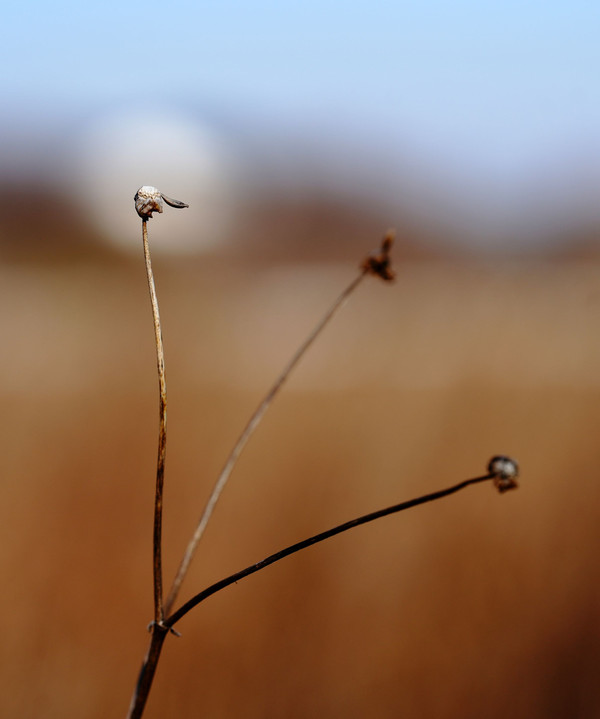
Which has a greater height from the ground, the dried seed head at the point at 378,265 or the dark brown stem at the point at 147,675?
the dried seed head at the point at 378,265

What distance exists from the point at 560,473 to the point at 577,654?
42.6 inches

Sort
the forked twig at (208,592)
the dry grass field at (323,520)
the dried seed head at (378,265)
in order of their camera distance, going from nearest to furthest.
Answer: the forked twig at (208,592) < the dried seed head at (378,265) < the dry grass field at (323,520)

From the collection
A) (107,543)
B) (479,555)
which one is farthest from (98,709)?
(479,555)

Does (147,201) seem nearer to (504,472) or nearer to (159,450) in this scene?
(159,450)

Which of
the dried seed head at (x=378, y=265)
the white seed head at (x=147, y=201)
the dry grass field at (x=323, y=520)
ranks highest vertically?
the dried seed head at (x=378, y=265)

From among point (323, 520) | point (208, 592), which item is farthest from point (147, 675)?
point (323, 520)

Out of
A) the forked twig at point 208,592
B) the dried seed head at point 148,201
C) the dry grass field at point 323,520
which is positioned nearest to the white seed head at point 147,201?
the dried seed head at point 148,201

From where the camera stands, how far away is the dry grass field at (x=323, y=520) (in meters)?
2.33

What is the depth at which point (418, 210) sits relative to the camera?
1505cm

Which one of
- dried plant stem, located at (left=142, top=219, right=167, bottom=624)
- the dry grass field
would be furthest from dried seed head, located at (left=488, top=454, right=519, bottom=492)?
the dry grass field

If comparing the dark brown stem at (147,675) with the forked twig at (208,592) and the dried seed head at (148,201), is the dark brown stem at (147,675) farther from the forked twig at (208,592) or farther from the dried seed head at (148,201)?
the dried seed head at (148,201)

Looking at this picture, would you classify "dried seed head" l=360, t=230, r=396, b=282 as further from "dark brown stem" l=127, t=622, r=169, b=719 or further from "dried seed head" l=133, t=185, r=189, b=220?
"dark brown stem" l=127, t=622, r=169, b=719

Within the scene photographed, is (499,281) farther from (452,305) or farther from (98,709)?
(98,709)

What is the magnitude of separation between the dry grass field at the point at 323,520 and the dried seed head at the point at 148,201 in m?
2.01
